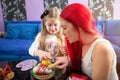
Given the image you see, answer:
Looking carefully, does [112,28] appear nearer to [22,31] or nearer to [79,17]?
[22,31]

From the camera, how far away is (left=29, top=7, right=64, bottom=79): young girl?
2.09 m

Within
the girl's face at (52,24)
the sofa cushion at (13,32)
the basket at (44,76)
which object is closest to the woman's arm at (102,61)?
the basket at (44,76)

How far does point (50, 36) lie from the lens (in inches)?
88.4

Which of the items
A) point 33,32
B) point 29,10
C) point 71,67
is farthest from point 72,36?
point 29,10

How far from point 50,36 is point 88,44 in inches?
37.8

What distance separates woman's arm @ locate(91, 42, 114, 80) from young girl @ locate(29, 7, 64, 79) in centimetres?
82

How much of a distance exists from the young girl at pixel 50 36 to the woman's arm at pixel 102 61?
0.82 metres

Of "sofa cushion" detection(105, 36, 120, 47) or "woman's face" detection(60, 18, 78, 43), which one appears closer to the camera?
"woman's face" detection(60, 18, 78, 43)

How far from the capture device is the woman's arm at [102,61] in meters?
1.20

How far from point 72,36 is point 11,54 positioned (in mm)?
2497

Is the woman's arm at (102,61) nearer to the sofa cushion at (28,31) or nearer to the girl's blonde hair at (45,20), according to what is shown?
the girl's blonde hair at (45,20)

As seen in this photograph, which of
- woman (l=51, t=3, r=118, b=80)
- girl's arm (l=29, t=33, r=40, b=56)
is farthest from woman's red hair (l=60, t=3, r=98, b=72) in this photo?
girl's arm (l=29, t=33, r=40, b=56)

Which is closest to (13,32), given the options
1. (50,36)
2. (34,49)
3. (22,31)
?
(22,31)

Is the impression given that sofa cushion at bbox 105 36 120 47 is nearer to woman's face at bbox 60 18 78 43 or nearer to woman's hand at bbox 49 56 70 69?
woman's hand at bbox 49 56 70 69
